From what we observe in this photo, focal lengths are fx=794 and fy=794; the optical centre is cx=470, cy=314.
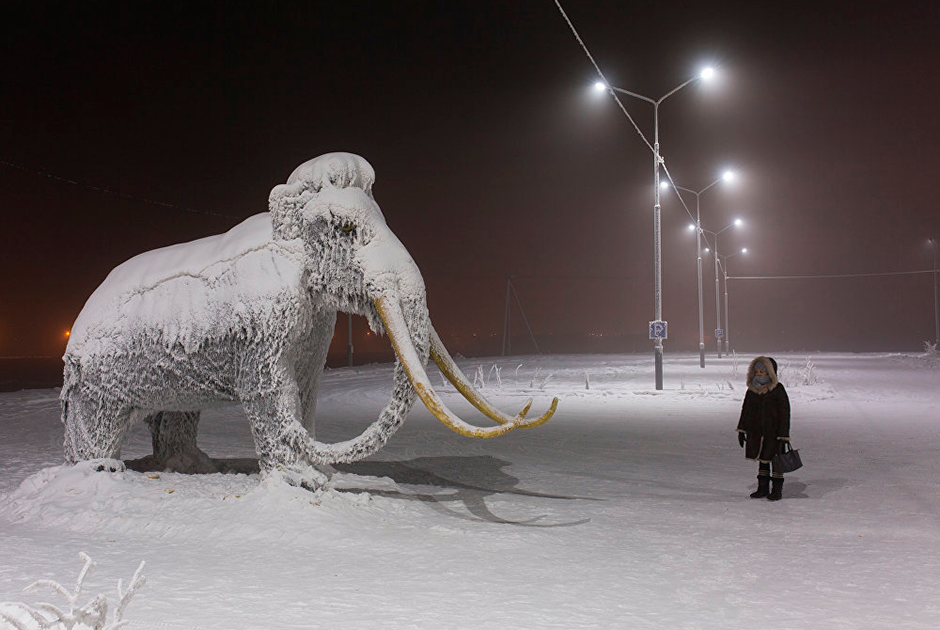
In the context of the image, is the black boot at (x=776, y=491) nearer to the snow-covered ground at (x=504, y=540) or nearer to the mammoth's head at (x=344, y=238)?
the snow-covered ground at (x=504, y=540)

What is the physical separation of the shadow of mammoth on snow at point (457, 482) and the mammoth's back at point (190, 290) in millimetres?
1773

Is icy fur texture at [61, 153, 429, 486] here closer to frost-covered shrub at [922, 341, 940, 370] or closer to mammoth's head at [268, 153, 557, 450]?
mammoth's head at [268, 153, 557, 450]

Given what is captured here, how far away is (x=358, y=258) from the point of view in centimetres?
556

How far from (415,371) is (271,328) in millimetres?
1172

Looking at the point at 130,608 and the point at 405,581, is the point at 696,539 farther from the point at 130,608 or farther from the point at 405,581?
the point at 130,608

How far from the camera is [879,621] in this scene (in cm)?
365

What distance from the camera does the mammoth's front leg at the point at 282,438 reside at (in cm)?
556

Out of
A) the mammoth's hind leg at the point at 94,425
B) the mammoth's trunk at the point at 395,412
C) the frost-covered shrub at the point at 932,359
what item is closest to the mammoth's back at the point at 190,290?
the mammoth's hind leg at the point at 94,425

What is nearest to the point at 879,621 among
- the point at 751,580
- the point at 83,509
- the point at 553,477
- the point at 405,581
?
the point at 751,580

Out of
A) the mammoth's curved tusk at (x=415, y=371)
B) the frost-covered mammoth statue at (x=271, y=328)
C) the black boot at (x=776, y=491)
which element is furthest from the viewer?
the black boot at (x=776, y=491)

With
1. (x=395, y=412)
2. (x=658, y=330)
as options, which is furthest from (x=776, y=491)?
(x=658, y=330)

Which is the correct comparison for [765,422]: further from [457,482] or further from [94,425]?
[94,425]

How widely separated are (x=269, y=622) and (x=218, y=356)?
2680mm

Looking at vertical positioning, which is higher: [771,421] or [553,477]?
[771,421]
